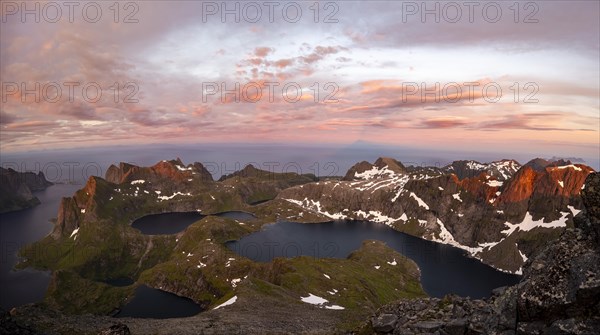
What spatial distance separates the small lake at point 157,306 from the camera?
A: 14538 cm

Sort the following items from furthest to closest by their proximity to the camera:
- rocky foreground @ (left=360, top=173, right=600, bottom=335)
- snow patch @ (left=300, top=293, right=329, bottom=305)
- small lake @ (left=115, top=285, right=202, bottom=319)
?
small lake @ (left=115, top=285, right=202, bottom=319) → snow patch @ (left=300, top=293, right=329, bottom=305) → rocky foreground @ (left=360, top=173, right=600, bottom=335)

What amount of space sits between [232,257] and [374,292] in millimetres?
81472

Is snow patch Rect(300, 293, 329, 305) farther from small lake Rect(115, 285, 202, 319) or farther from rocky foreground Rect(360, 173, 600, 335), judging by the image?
rocky foreground Rect(360, 173, 600, 335)

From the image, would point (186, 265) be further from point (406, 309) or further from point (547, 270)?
point (547, 270)

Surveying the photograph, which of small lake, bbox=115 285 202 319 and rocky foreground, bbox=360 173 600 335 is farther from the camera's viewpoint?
small lake, bbox=115 285 202 319

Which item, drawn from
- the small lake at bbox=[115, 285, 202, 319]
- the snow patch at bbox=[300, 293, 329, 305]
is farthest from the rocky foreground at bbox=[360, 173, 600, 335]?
the small lake at bbox=[115, 285, 202, 319]

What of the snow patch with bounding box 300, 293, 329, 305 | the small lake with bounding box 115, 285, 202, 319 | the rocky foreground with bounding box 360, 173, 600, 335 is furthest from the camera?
the small lake with bounding box 115, 285, 202, 319

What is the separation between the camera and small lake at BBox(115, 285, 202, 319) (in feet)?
477

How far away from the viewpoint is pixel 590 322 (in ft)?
55.3

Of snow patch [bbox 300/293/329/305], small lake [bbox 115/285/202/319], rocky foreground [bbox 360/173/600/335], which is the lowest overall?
small lake [bbox 115/285/202/319]

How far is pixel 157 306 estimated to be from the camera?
15525 cm

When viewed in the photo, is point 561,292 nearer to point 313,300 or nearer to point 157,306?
point 313,300

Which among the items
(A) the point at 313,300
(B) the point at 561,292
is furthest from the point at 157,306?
(B) the point at 561,292

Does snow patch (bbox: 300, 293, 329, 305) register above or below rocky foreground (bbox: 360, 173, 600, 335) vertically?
below
